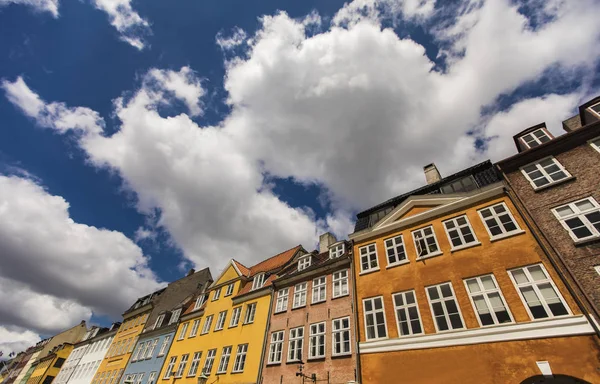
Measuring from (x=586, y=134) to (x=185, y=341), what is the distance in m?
35.7

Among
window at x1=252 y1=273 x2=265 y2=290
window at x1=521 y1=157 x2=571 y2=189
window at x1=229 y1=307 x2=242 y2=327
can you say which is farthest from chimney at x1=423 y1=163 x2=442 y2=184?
window at x1=229 y1=307 x2=242 y2=327

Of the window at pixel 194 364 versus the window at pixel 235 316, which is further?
the window at pixel 235 316

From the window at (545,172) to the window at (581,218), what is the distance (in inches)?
62.1

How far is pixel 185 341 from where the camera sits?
29.3m

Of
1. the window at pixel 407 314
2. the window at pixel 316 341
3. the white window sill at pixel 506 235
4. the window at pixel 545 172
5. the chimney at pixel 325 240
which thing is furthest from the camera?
the chimney at pixel 325 240

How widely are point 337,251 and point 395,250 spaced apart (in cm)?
540

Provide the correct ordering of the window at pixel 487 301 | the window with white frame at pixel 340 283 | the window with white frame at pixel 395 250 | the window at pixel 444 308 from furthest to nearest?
the window with white frame at pixel 340 283 → the window with white frame at pixel 395 250 → the window at pixel 444 308 → the window at pixel 487 301

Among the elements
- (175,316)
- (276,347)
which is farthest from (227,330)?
(175,316)

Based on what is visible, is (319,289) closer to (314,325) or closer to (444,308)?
(314,325)

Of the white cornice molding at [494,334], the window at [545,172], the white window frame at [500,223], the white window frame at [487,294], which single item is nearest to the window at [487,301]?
the white window frame at [487,294]

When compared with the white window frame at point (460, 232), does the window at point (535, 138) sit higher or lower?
higher

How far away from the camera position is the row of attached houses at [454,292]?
464 inches

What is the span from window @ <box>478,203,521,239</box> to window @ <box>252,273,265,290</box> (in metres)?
19.0

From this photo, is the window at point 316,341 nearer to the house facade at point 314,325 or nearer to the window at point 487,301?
the house facade at point 314,325
